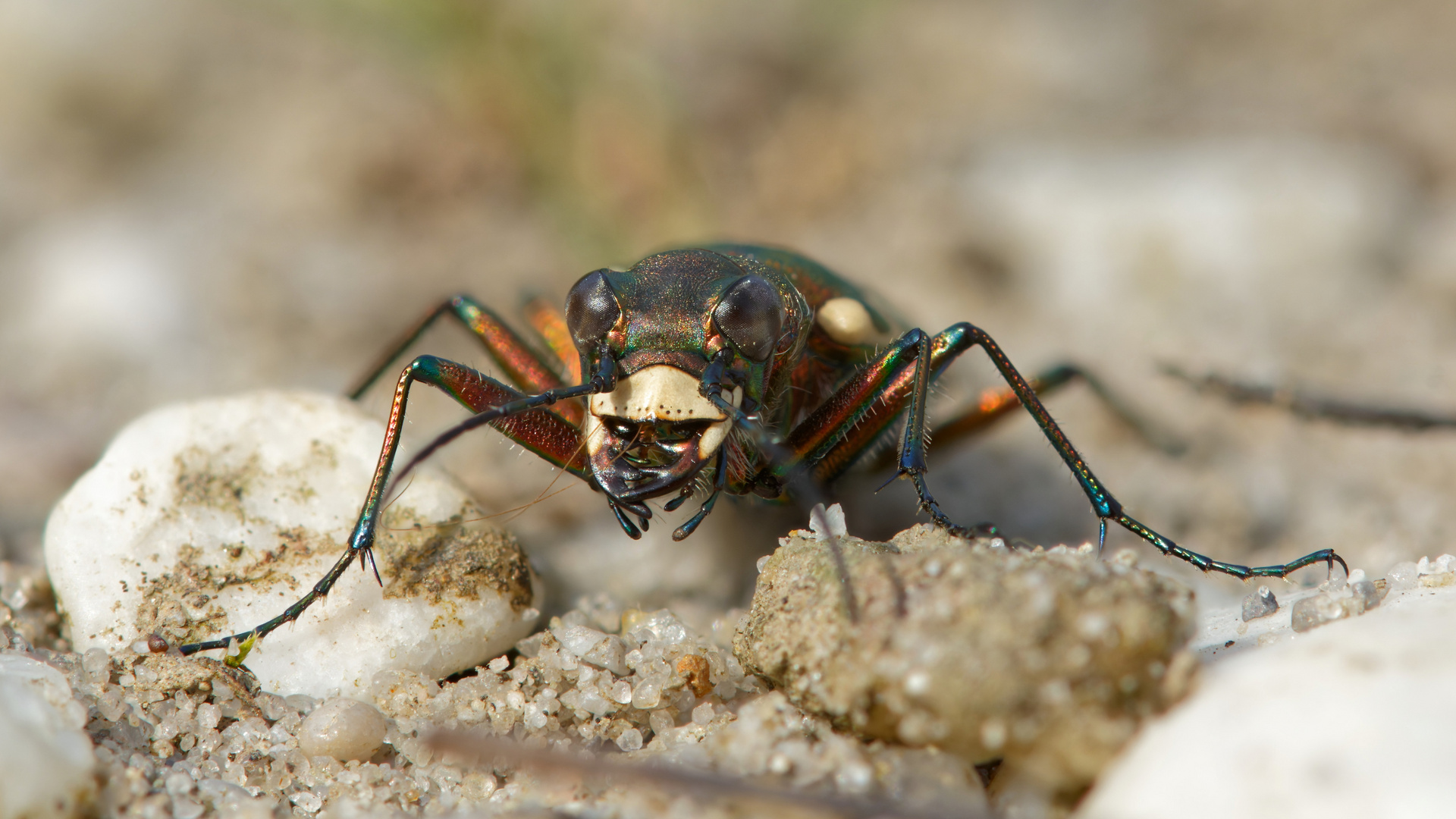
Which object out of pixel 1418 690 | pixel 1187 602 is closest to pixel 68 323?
pixel 1187 602

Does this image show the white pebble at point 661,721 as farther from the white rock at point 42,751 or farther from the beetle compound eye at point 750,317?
the white rock at point 42,751

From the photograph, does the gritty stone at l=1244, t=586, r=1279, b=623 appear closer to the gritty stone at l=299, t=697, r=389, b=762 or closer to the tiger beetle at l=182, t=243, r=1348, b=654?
the tiger beetle at l=182, t=243, r=1348, b=654

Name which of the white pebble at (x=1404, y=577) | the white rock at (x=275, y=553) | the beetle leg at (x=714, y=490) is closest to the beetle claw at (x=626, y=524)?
the beetle leg at (x=714, y=490)

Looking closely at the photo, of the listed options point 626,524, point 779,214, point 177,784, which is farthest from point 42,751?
point 779,214

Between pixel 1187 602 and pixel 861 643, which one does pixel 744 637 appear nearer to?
pixel 861 643

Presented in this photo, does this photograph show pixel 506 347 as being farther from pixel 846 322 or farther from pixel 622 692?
pixel 622 692

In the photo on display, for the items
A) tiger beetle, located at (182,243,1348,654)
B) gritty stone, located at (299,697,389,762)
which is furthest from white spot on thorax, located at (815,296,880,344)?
gritty stone, located at (299,697,389,762)
